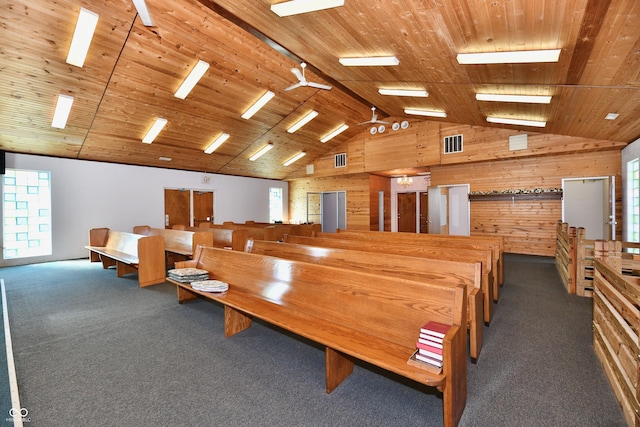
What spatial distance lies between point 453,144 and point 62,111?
834 centimetres

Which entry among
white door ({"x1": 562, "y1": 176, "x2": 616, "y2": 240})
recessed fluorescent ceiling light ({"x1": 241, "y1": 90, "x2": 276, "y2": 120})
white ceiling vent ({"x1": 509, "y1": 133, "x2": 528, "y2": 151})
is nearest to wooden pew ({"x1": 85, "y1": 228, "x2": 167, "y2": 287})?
recessed fluorescent ceiling light ({"x1": 241, "y1": 90, "x2": 276, "y2": 120})

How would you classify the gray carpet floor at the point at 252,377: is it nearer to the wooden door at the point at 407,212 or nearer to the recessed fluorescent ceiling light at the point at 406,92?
the recessed fluorescent ceiling light at the point at 406,92

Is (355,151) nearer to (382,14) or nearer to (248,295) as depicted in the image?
(382,14)

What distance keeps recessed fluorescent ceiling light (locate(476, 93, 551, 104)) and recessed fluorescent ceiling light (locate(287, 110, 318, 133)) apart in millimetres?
3692

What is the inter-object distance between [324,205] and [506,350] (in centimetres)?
874

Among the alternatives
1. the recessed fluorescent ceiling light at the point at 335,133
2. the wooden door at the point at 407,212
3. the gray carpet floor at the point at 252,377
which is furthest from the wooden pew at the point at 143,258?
the wooden door at the point at 407,212

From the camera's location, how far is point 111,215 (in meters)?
7.54

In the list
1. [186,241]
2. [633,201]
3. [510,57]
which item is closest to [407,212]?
[633,201]

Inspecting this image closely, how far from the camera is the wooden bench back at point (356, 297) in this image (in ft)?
5.55

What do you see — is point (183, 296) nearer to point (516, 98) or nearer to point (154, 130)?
point (154, 130)

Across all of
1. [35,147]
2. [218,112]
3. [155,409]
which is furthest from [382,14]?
[35,147]

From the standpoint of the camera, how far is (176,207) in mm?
8867

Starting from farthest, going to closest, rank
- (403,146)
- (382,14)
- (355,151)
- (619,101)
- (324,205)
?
1. (324,205)
2. (355,151)
3. (403,146)
4. (619,101)
5. (382,14)

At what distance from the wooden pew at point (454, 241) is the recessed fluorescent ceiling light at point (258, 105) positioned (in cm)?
306
